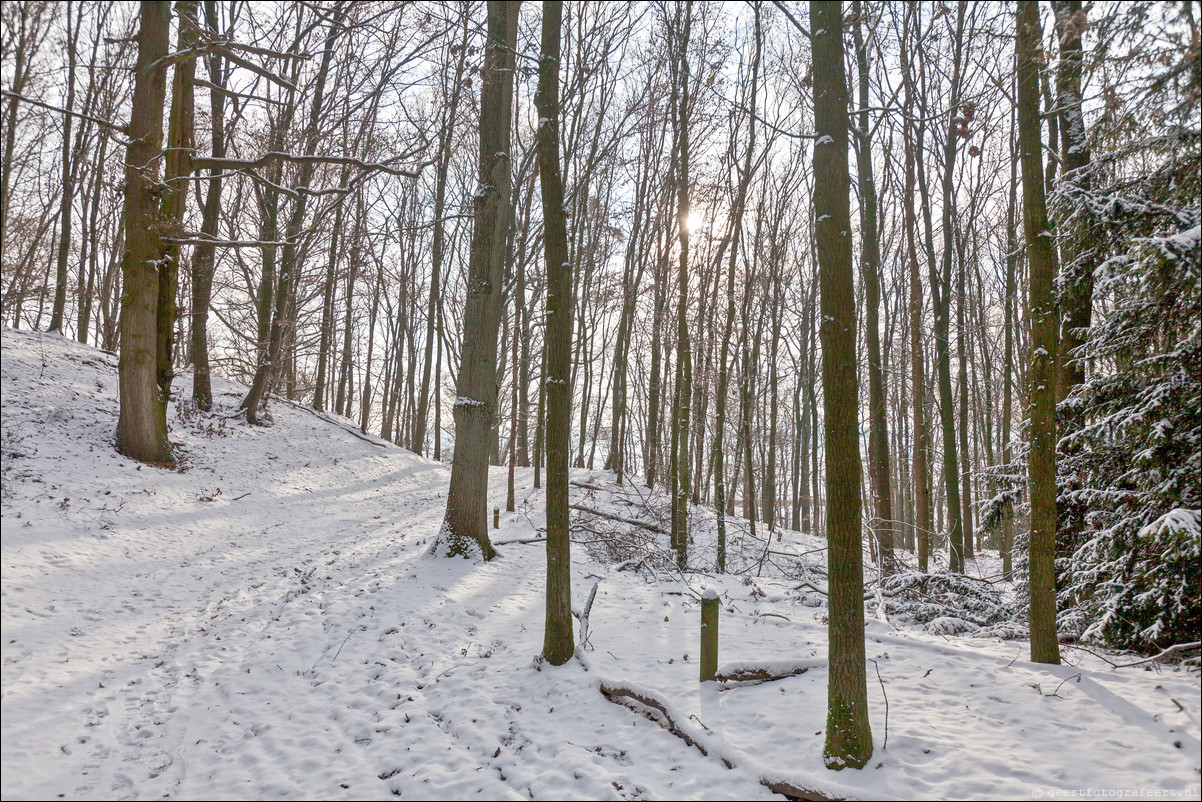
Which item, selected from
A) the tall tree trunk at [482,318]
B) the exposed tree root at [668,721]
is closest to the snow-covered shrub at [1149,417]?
the exposed tree root at [668,721]

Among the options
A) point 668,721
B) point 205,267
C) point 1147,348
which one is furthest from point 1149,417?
point 205,267

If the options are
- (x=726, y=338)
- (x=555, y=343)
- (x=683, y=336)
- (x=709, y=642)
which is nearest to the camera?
(x=709, y=642)

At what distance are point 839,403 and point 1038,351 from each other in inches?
83.8

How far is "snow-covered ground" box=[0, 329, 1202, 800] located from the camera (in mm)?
2711

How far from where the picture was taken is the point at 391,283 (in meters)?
24.3

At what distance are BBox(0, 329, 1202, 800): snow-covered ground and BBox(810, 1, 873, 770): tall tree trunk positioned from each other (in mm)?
410

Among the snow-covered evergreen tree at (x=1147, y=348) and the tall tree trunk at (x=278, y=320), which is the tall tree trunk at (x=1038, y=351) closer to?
the snow-covered evergreen tree at (x=1147, y=348)

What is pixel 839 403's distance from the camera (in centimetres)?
350

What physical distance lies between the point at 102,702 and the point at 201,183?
14836 millimetres

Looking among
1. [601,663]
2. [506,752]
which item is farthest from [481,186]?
[506,752]

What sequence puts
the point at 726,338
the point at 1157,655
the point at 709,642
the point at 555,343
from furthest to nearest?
the point at 726,338, the point at 555,343, the point at 709,642, the point at 1157,655

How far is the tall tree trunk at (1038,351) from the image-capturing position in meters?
4.05

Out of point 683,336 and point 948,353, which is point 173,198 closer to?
point 683,336

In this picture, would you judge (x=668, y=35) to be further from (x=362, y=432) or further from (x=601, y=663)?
(x=362, y=432)
